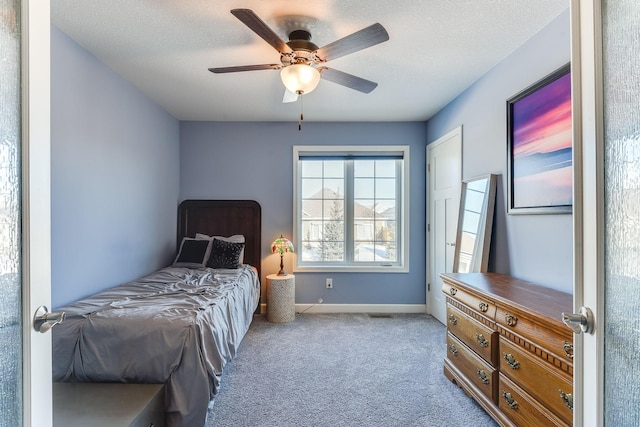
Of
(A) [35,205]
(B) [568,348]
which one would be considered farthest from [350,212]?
(A) [35,205]

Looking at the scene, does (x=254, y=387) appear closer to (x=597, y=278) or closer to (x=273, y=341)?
(x=273, y=341)

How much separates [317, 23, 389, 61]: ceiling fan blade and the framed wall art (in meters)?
1.14

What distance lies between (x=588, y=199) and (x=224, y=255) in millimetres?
3347

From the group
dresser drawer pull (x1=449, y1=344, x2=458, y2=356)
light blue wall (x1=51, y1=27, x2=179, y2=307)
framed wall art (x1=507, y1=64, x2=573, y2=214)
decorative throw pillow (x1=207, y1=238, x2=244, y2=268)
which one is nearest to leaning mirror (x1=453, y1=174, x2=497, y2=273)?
framed wall art (x1=507, y1=64, x2=573, y2=214)

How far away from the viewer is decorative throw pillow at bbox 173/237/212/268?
364 cm

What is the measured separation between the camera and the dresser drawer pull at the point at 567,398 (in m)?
1.38

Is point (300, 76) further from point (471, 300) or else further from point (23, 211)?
point (471, 300)

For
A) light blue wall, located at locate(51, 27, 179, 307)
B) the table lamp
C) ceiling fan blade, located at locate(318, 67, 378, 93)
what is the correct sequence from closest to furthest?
light blue wall, located at locate(51, 27, 179, 307)
ceiling fan blade, located at locate(318, 67, 378, 93)
the table lamp

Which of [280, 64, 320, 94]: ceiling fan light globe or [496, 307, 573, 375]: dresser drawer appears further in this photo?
[280, 64, 320, 94]: ceiling fan light globe

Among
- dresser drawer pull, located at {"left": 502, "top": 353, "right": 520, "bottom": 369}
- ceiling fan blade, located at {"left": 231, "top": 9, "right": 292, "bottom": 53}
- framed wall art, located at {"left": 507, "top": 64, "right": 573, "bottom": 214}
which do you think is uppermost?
ceiling fan blade, located at {"left": 231, "top": 9, "right": 292, "bottom": 53}

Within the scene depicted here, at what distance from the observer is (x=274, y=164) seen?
4.23 m

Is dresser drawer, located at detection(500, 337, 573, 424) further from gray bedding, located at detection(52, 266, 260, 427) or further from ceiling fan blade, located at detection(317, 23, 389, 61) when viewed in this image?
ceiling fan blade, located at detection(317, 23, 389, 61)

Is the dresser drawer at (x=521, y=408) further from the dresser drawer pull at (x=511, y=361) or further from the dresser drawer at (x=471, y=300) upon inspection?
the dresser drawer at (x=471, y=300)

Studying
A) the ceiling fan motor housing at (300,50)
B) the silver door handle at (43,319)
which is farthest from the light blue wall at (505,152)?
the silver door handle at (43,319)
